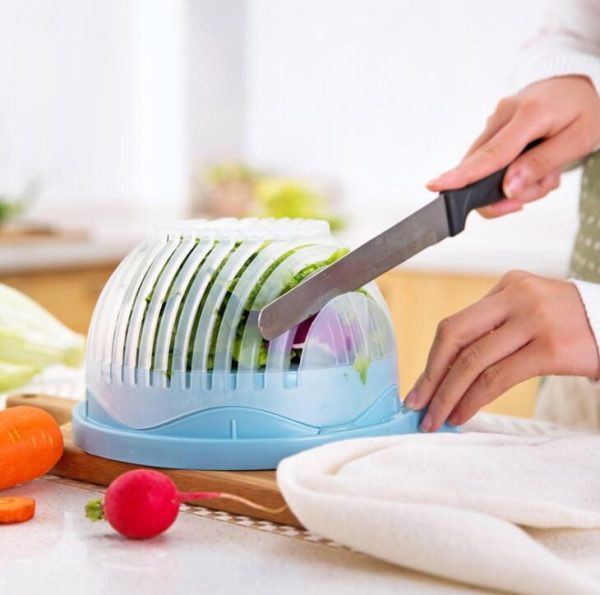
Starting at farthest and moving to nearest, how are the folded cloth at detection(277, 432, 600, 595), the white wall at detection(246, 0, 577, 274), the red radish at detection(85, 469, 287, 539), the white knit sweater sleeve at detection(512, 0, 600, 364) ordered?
the white wall at detection(246, 0, 577, 274)
the white knit sweater sleeve at detection(512, 0, 600, 364)
the red radish at detection(85, 469, 287, 539)
the folded cloth at detection(277, 432, 600, 595)

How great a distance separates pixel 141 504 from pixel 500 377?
39cm

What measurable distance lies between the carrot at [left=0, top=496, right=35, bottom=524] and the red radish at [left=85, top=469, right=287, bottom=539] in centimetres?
9

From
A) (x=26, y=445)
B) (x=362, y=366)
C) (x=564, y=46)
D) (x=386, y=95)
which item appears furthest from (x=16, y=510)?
(x=386, y=95)

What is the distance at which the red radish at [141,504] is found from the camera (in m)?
0.80

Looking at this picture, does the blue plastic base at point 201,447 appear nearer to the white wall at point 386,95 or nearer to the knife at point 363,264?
the knife at point 363,264

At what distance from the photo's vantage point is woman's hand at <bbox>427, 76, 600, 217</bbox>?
43.7 inches

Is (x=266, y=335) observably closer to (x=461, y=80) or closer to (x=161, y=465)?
(x=161, y=465)

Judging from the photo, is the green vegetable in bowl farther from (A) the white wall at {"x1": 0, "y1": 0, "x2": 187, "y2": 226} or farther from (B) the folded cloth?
(A) the white wall at {"x1": 0, "y1": 0, "x2": 187, "y2": 226}

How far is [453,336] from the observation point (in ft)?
3.34

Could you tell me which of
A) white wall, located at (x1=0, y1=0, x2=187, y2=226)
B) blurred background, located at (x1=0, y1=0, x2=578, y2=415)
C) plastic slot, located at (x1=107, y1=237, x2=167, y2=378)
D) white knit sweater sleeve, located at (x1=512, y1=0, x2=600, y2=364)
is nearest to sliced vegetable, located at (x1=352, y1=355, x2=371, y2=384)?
plastic slot, located at (x1=107, y1=237, x2=167, y2=378)

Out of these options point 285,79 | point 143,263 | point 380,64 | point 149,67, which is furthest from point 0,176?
point 143,263

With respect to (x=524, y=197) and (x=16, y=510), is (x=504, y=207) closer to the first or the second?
(x=524, y=197)

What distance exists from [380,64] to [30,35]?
4.20 feet

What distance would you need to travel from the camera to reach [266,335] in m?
0.93
